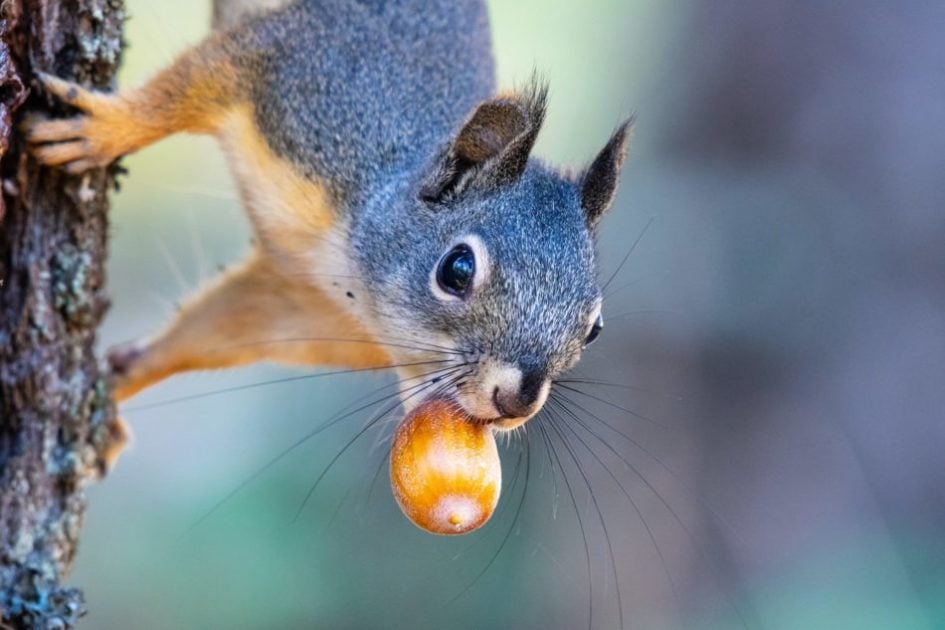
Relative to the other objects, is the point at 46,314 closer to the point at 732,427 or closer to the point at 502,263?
the point at 502,263

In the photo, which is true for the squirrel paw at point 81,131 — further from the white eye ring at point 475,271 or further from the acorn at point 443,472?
the acorn at point 443,472

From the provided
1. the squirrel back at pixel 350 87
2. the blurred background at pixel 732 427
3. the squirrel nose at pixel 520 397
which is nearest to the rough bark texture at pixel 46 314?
the squirrel back at pixel 350 87

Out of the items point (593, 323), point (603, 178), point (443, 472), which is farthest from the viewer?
point (603, 178)

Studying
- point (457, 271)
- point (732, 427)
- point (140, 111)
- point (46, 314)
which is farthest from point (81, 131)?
point (732, 427)

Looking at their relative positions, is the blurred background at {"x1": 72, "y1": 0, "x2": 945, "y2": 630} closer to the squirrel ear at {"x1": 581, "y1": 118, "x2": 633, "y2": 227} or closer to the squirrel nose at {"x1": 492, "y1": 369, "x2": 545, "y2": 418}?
the squirrel ear at {"x1": 581, "y1": 118, "x2": 633, "y2": 227}

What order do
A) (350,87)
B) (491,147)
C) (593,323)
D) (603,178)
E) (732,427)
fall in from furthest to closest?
1. (732,427)
2. (350,87)
3. (603,178)
4. (491,147)
5. (593,323)

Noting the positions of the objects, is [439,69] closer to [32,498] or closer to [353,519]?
[32,498]
